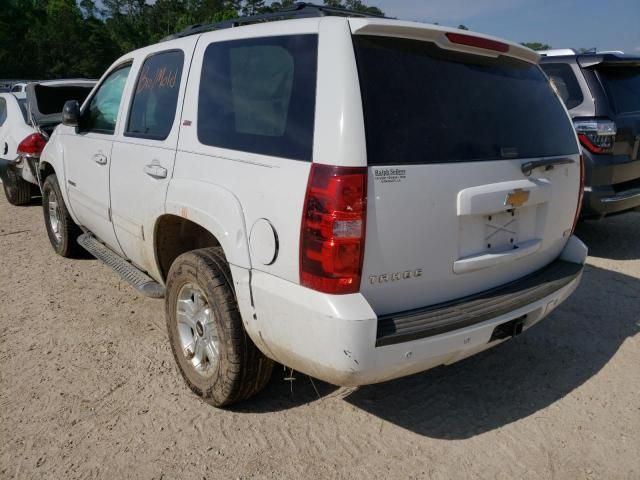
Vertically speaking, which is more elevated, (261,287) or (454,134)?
(454,134)

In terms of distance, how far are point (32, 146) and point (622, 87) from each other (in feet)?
22.9

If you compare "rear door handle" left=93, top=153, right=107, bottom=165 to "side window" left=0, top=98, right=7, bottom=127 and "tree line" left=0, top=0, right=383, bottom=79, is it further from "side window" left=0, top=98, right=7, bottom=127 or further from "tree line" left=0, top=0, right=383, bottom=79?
"tree line" left=0, top=0, right=383, bottom=79

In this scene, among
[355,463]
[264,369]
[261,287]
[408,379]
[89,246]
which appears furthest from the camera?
[89,246]

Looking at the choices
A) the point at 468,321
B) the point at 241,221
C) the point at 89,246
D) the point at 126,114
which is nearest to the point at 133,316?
the point at 89,246

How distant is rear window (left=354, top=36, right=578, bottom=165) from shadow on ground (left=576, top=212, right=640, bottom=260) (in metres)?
3.36

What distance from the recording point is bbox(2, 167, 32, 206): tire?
747cm

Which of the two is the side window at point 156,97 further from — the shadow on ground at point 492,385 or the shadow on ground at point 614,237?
the shadow on ground at point 614,237

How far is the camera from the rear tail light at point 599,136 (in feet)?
16.9

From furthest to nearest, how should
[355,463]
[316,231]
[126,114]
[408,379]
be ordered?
1. [126,114]
2. [408,379]
3. [355,463]
4. [316,231]

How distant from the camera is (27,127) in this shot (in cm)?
710

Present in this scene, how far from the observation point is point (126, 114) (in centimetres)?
365

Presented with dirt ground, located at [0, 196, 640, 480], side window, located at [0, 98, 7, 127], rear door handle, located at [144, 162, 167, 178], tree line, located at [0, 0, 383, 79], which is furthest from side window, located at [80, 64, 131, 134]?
tree line, located at [0, 0, 383, 79]

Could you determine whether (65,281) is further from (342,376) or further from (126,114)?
(342,376)

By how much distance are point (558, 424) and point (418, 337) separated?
3.94 ft
